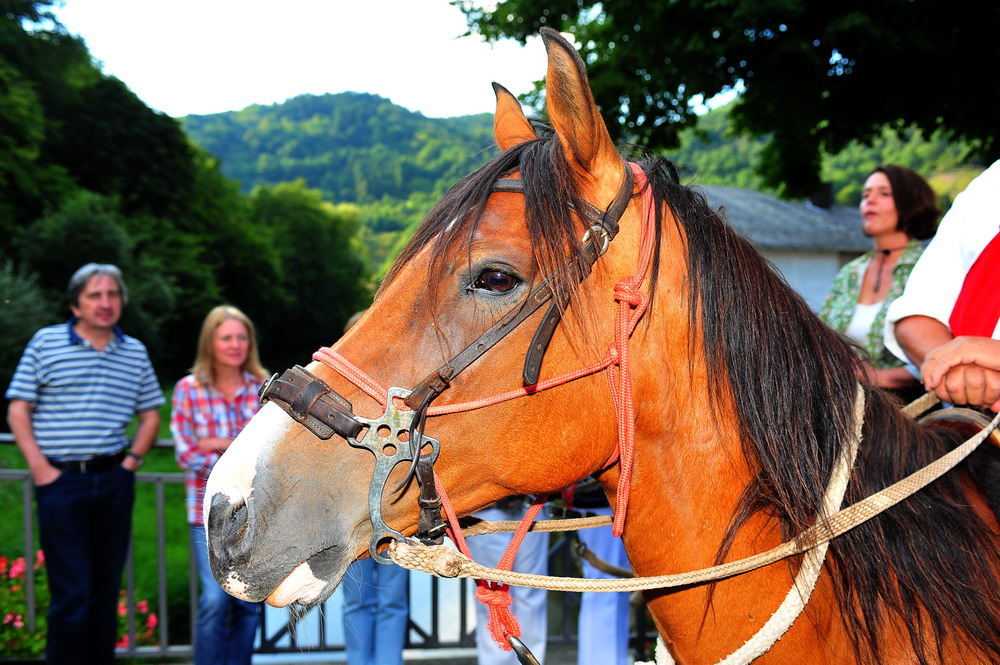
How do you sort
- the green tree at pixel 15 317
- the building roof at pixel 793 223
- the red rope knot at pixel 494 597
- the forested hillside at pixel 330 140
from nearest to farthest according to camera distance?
the red rope knot at pixel 494 597 < the green tree at pixel 15 317 < the building roof at pixel 793 223 < the forested hillside at pixel 330 140

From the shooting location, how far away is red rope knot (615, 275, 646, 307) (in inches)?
55.1

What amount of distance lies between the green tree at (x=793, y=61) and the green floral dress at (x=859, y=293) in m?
3.75

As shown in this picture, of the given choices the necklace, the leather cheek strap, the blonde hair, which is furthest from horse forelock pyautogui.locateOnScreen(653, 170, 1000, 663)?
the blonde hair

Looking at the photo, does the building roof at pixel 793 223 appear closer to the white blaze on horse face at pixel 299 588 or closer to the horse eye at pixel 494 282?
the horse eye at pixel 494 282

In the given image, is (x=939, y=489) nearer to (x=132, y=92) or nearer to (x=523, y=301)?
(x=523, y=301)

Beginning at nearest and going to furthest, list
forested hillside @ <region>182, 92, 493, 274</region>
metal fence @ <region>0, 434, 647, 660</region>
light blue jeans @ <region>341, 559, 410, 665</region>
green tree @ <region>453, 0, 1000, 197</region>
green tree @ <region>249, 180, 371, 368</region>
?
light blue jeans @ <region>341, 559, 410, 665</region> → metal fence @ <region>0, 434, 647, 660</region> → green tree @ <region>453, 0, 1000, 197</region> → green tree @ <region>249, 180, 371, 368</region> → forested hillside @ <region>182, 92, 493, 274</region>

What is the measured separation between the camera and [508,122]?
1963mm

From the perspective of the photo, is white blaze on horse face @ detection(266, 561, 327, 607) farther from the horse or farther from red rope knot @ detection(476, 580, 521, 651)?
red rope knot @ detection(476, 580, 521, 651)

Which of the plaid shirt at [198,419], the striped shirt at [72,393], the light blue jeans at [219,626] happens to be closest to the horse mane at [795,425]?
the plaid shirt at [198,419]

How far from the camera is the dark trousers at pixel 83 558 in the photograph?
13.5ft

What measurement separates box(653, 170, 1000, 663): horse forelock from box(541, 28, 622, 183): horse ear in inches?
6.2

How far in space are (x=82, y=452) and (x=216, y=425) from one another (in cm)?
83

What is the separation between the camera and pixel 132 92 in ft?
112

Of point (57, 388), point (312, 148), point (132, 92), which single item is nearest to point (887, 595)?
point (57, 388)
